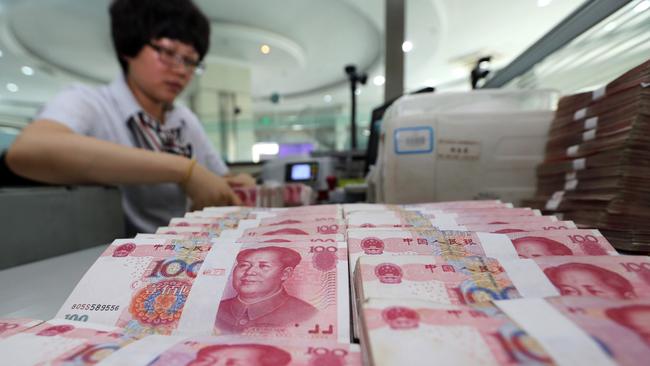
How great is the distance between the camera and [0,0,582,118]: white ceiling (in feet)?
13.7

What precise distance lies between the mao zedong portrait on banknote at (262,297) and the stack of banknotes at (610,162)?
476mm

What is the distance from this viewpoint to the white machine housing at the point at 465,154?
695 millimetres

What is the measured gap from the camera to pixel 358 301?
282mm

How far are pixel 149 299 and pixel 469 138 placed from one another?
28.2 inches

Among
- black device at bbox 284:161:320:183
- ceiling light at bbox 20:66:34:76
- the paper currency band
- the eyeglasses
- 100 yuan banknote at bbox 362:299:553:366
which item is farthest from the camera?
ceiling light at bbox 20:66:34:76

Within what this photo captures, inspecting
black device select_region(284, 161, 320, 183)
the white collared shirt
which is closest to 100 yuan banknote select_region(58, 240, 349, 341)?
the white collared shirt

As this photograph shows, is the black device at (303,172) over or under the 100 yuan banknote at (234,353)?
over

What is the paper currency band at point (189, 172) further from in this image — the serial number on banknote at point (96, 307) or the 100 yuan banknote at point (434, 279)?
the 100 yuan banknote at point (434, 279)

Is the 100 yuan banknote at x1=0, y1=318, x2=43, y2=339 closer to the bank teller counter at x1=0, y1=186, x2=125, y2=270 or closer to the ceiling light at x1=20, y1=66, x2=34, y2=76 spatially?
the bank teller counter at x1=0, y1=186, x2=125, y2=270

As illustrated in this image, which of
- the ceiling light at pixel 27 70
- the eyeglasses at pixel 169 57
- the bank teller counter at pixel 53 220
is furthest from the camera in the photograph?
the ceiling light at pixel 27 70

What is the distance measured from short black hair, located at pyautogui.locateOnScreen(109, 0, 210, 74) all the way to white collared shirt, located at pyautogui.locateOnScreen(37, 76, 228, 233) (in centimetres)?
14

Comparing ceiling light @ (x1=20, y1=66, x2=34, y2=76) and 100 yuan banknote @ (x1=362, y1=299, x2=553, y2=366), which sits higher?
ceiling light @ (x1=20, y1=66, x2=34, y2=76)

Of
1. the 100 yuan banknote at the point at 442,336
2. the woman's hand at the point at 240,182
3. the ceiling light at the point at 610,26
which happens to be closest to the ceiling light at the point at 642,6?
the ceiling light at the point at 610,26

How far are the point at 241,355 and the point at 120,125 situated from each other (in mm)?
1088
